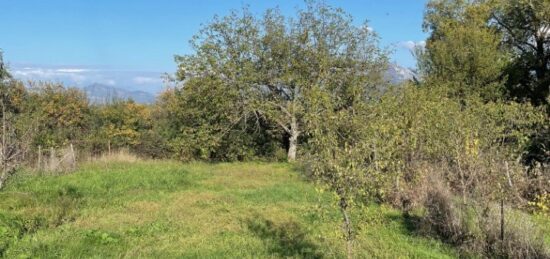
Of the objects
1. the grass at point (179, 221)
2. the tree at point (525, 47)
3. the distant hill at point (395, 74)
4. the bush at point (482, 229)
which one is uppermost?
the tree at point (525, 47)

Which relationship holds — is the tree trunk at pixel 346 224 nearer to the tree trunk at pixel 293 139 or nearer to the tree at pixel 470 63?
the tree trunk at pixel 293 139

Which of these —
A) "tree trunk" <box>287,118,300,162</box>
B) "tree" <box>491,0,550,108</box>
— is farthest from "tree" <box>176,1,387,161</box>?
"tree" <box>491,0,550,108</box>

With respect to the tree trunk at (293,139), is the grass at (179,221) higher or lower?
lower

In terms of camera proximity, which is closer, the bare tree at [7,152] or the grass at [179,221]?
the grass at [179,221]

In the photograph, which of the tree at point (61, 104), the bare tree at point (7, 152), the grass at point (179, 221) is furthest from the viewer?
the tree at point (61, 104)

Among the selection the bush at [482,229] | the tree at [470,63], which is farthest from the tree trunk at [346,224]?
the tree at [470,63]

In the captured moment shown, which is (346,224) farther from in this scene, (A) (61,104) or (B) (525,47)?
(A) (61,104)

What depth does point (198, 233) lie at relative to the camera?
32.0 ft

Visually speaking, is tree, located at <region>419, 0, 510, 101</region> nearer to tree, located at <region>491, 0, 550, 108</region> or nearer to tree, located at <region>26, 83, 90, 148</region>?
tree, located at <region>491, 0, 550, 108</region>

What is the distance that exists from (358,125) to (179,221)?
14.8 feet

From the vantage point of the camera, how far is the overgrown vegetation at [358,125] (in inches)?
321

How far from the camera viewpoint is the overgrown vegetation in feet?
26.8

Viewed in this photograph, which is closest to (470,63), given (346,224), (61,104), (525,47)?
(525,47)

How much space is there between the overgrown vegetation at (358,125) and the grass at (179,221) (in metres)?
0.12
